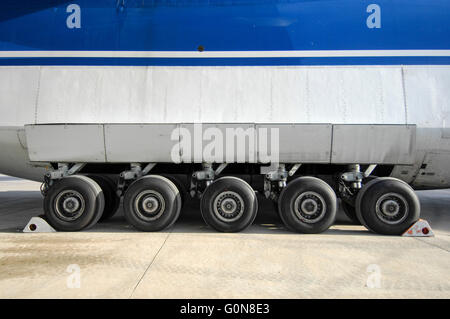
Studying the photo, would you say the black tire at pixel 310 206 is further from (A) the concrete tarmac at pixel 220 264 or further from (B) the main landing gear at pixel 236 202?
(A) the concrete tarmac at pixel 220 264

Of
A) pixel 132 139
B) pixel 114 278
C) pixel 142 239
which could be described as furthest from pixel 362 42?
pixel 114 278

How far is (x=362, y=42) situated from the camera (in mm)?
5855

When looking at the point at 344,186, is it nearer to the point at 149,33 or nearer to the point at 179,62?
the point at 179,62

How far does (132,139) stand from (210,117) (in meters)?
1.54

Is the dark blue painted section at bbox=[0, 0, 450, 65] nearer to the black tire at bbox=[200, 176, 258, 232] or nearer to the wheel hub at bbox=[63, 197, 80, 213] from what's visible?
the black tire at bbox=[200, 176, 258, 232]

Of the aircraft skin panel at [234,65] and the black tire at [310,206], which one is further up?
the aircraft skin panel at [234,65]

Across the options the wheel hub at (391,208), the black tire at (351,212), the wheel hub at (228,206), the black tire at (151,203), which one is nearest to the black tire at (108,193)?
the black tire at (151,203)

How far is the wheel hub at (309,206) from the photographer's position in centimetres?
535

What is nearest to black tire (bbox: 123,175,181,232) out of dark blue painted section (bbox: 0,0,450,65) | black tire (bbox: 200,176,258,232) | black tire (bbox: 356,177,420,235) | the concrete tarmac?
the concrete tarmac

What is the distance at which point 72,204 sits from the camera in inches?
217

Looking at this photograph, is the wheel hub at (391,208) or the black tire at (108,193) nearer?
the wheel hub at (391,208)

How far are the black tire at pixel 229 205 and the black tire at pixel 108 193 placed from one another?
214 cm

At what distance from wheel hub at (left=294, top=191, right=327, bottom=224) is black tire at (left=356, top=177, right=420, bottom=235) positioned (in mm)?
789

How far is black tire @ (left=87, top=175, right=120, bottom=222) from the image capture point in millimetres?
6079
